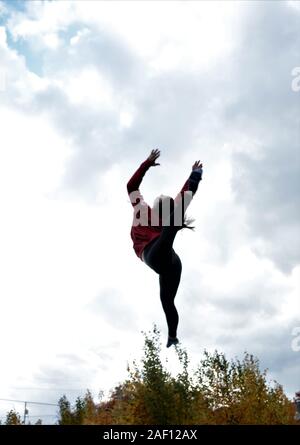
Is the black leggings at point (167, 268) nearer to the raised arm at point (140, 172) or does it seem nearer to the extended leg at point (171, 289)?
the extended leg at point (171, 289)

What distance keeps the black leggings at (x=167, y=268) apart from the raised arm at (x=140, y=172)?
35.3 inches

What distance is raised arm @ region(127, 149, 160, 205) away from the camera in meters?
8.09

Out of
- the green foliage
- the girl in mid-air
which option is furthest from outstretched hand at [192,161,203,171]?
the green foliage

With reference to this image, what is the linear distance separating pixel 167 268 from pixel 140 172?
4.65 ft

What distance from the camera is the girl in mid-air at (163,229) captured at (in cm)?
762

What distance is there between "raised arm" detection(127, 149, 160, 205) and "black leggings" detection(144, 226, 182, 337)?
2.94 ft

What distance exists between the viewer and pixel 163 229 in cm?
758

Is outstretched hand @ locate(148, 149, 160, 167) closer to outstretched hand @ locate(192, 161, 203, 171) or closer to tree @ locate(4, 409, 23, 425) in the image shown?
outstretched hand @ locate(192, 161, 203, 171)

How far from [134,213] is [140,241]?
425 mm

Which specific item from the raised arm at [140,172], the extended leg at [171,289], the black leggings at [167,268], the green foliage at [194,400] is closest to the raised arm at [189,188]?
the black leggings at [167,268]
